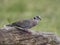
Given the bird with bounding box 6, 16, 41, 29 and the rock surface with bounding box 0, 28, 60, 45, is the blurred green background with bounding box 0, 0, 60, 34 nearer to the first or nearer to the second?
the bird with bounding box 6, 16, 41, 29

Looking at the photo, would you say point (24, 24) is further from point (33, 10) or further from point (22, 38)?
point (33, 10)

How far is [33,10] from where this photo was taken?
17453 millimetres

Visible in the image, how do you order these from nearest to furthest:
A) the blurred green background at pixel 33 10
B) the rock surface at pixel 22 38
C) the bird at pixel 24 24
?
1. the rock surface at pixel 22 38
2. the bird at pixel 24 24
3. the blurred green background at pixel 33 10

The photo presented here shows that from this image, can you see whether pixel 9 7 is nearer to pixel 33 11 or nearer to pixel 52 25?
pixel 33 11

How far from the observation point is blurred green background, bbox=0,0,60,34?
49.6 feet

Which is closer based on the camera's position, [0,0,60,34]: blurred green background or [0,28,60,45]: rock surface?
[0,28,60,45]: rock surface

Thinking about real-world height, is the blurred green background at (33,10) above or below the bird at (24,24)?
above

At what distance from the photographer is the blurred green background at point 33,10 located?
15117 millimetres

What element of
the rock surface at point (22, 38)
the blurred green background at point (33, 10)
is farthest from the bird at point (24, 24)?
the blurred green background at point (33, 10)

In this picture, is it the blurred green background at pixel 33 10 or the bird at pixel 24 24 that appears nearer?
the bird at pixel 24 24

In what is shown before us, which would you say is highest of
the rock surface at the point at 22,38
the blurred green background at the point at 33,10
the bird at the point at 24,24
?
the blurred green background at the point at 33,10

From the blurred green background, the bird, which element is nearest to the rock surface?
the bird

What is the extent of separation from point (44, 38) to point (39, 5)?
989cm

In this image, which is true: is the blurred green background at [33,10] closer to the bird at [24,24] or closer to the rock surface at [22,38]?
the bird at [24,24]
